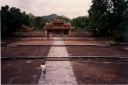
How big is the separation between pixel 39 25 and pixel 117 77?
7376 cm

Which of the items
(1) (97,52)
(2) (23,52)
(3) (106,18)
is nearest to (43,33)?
(3) (106,18)

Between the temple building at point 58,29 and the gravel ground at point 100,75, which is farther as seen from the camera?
the temple building at point 58,29

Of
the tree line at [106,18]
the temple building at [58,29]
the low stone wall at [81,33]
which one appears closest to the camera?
the tree line at [106,18]

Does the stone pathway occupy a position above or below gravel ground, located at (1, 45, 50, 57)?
below

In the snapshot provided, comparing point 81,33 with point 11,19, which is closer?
point 11,19

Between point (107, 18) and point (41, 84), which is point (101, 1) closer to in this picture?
point (107, 18)

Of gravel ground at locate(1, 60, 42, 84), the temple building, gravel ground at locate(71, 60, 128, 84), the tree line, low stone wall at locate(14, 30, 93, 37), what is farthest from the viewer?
the temple building

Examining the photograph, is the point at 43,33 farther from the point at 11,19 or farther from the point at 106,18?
the point at 106,18

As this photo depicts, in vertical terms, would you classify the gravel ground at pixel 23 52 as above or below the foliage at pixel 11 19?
below

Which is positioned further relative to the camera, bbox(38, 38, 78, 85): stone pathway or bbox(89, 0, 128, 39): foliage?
bbox(89, 0, 128, 39): foliage

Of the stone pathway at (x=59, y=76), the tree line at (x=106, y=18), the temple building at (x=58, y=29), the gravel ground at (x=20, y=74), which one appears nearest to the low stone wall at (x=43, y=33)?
the tree line at (x=106, y=18)

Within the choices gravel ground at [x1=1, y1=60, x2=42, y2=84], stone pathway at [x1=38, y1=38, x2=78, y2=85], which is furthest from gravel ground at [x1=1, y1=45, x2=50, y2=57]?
stone pathway at [x1=38, y1=38, x2=78, y2=85]

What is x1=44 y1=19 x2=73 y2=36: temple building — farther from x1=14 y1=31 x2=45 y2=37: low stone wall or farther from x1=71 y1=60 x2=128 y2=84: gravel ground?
x1=71 y1=60 x2=128 y2=84: gravel ground

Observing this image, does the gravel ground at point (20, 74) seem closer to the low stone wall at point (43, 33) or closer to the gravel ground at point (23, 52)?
the gravel ground at point (23, 52)
